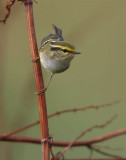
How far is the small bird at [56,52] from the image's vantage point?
4.91 feet

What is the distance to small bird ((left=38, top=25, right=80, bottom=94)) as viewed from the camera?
4.91 ft

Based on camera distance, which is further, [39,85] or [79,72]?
[79,72]

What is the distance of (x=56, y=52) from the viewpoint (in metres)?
1.58

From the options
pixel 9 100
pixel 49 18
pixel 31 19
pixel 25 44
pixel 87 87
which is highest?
pixel 49 18

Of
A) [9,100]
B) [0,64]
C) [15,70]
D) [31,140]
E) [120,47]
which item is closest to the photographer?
[31,140]

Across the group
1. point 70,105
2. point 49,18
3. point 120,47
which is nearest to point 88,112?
point 70,105

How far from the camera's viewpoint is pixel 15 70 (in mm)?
2705

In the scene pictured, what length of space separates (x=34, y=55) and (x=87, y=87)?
1874mm

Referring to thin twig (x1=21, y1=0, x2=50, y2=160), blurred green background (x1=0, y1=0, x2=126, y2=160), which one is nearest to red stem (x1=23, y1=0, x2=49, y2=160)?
thin twig (x1=21, y1=0, x2=50, y2=160)

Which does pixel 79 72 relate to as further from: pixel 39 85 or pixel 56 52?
pixel 39 85

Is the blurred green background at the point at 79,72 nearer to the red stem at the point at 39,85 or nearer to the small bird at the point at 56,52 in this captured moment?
the small bird at the point at 56,52

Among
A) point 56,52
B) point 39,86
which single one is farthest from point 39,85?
point 56,52

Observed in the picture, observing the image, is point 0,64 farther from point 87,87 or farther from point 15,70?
point 87,87

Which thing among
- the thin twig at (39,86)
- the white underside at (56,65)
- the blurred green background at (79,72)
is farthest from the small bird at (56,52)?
the blurred green background at (79,72)
